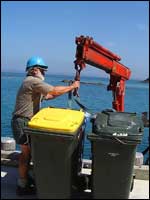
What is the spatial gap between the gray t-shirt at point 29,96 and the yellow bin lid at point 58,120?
→ 288 mm

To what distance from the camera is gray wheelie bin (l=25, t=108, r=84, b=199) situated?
16.7 ft

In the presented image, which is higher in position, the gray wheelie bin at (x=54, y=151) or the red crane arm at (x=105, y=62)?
the red crane arm at (x=105, y=62)

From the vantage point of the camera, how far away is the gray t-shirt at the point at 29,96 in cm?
577

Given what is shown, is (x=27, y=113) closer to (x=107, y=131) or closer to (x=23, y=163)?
(x=23, y=163)

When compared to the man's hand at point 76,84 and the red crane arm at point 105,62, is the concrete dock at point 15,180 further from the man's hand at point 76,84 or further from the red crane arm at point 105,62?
the red crane arm at point 105,62

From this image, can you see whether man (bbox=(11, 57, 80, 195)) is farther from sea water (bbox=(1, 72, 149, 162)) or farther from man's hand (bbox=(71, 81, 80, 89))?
sea water (bbox=(1, 72, 149, 162))

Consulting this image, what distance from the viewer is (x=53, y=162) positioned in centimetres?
519

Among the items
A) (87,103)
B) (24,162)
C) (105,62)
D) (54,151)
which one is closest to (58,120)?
(54,151)

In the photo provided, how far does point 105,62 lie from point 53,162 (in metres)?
2.68

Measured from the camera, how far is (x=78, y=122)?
5.34m

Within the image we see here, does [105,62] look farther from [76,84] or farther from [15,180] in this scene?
[15,180]

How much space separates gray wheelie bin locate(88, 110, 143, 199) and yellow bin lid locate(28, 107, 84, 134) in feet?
0.73

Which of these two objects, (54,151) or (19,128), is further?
(19,128)

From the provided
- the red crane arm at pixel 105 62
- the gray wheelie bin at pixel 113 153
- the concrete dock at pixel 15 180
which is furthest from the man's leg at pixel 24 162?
the red crane arm at pixel 105 62
